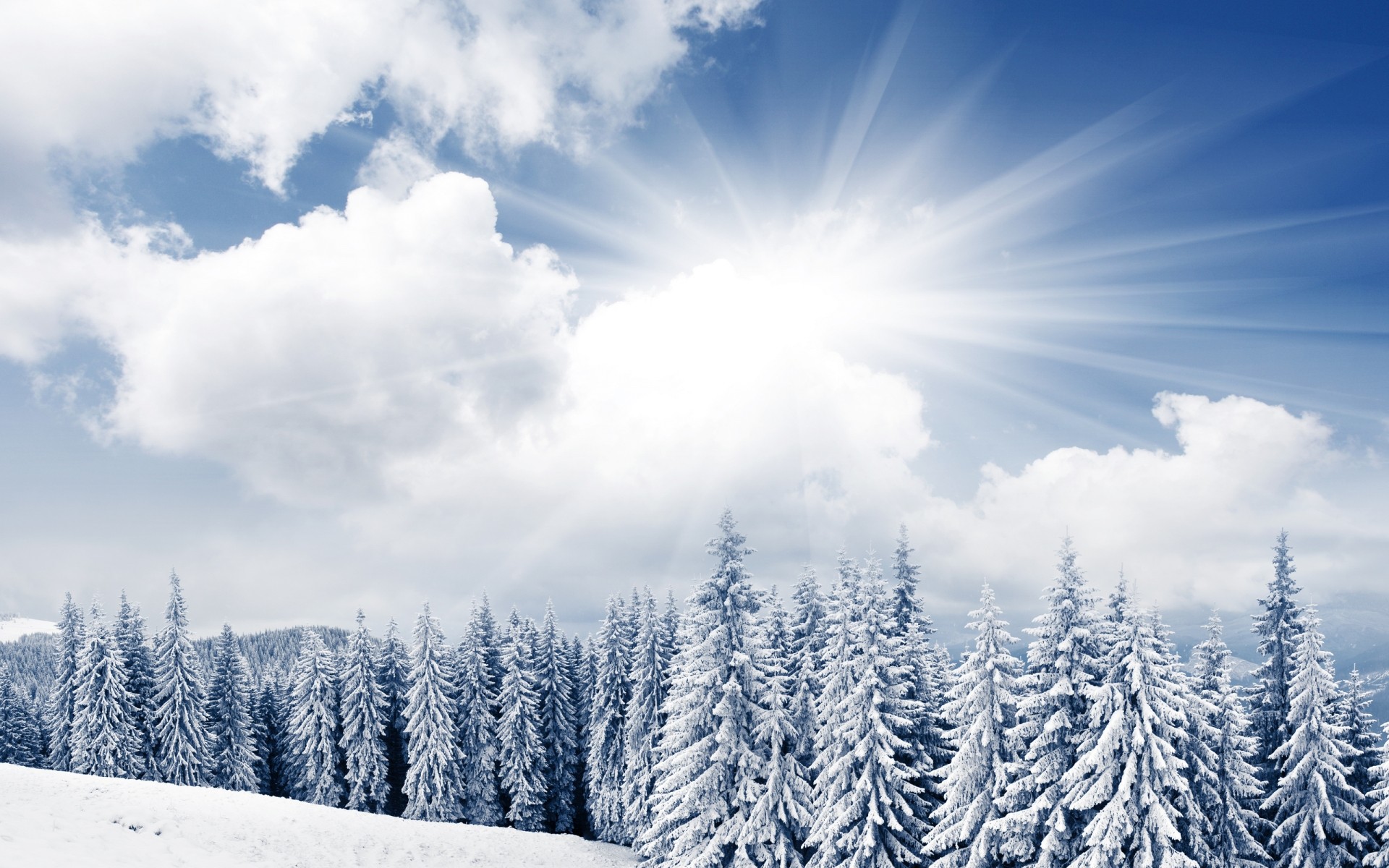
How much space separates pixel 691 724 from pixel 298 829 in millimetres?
23183

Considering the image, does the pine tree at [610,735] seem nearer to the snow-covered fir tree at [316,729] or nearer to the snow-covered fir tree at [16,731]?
the snow-covered fir tree at [316,729]

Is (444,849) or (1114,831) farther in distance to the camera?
(444,849)

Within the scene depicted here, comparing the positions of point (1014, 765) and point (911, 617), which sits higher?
point (911, 617)

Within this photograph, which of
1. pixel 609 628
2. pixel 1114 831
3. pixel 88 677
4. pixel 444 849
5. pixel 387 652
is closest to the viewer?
pixel 1114 831

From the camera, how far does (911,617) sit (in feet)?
118

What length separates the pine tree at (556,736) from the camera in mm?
56281

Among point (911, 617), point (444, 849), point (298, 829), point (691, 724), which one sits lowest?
point (444, 849)

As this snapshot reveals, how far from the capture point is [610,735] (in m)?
51.9

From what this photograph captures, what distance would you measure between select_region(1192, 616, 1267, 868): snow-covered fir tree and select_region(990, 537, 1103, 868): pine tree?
372cm

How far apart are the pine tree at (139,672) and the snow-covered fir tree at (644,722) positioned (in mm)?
32168

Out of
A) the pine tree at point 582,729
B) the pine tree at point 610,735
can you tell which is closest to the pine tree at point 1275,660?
the pine tree at point 610,735

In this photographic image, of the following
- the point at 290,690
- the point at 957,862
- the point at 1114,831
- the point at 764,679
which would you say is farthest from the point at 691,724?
the point at 290,690

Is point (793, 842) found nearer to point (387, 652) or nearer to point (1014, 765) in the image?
point (1014, 765)

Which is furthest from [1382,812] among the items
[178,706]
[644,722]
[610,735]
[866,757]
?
[178,706]
